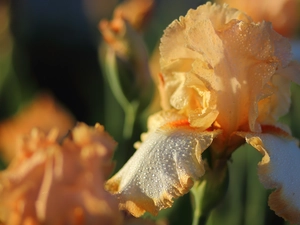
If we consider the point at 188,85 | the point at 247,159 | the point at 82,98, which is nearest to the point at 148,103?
the point at 247,159

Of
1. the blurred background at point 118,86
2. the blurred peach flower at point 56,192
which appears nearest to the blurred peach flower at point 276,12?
the blurred background at point 118,86

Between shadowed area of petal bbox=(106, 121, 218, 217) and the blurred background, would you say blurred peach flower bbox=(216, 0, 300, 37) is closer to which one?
the blurred background

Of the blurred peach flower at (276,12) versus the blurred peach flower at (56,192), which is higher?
the blurred peach flower at (56,192)

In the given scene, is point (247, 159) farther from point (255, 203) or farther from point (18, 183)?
point (18, 183)

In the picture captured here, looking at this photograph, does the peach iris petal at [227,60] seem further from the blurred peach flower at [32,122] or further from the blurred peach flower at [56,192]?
the blurred peach flower at [32,122]

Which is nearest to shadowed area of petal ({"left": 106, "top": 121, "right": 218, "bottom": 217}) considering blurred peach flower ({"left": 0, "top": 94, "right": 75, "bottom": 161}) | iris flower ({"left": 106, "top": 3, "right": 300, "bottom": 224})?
iris flower ({"left": 106, "top": 3, "right": 300, "bottom": 224})

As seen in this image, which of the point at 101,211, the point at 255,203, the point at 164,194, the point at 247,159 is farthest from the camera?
the point at 247,159
